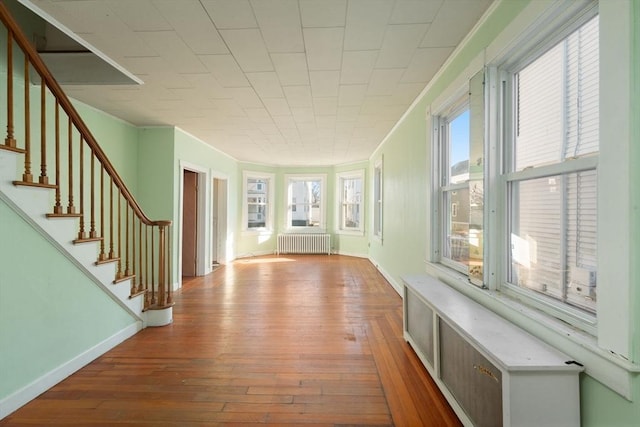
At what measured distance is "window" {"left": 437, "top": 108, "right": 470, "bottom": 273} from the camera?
2655mm

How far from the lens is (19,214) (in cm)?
196

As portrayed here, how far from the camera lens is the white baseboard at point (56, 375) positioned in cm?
191

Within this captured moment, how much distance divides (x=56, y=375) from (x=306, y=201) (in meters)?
7.20

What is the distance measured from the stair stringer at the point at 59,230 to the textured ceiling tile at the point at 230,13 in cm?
160

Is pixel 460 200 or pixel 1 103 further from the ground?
pixel 1 103

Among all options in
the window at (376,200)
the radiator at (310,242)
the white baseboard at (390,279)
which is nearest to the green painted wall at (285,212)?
the radiator at (310,242)

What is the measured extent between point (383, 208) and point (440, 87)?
3324 mm

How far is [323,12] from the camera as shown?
205 centimetres

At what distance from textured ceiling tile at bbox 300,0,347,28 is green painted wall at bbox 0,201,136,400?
2304 millimetres

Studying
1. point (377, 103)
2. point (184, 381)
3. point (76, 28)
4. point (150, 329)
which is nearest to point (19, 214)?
point (76, 28)

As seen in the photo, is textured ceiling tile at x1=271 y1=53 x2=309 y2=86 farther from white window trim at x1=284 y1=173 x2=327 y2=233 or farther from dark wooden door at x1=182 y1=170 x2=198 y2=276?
white window trim at x1=284 y1=173 x2=327 y2=233

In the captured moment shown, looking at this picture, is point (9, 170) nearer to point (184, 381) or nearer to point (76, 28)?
point (76, 28)

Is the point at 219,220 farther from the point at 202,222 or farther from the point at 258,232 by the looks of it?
the point at 258,232

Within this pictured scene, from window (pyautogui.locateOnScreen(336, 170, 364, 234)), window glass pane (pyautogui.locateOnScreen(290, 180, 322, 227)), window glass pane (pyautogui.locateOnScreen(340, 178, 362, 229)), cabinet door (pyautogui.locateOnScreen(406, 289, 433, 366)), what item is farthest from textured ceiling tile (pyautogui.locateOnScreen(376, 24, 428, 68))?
window glass pane (pyautogui.locateOnScreen(290, 180, 322, 227))
